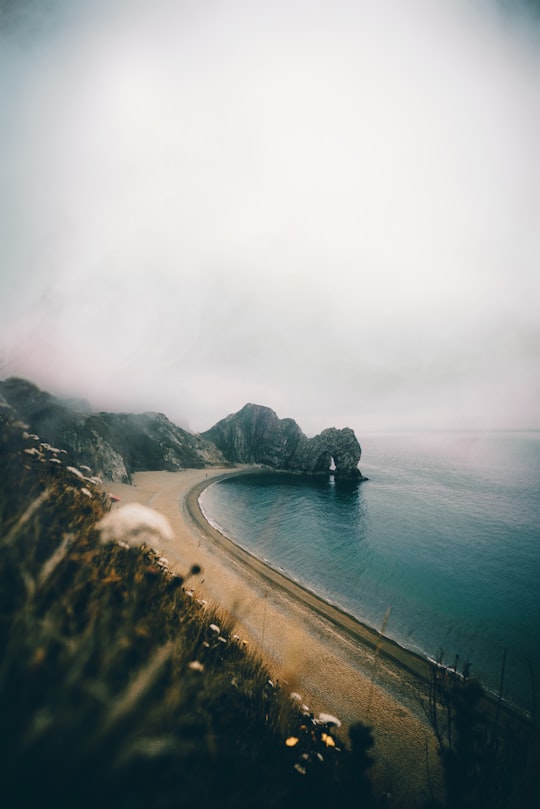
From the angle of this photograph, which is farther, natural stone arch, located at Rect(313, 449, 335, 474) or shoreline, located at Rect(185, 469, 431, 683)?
natural stone arch, located at Rect(313, 449, 335, 474)

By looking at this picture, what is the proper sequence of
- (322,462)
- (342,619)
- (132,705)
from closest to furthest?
(132,705) < (342,619) < (322,462)

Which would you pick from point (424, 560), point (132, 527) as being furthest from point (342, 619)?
point (424, 560)

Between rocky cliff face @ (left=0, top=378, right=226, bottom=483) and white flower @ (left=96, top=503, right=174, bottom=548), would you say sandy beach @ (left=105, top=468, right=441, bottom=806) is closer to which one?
white flower @ (left=96, top=503, right=174, bottom=548)

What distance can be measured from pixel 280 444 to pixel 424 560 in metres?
77.4

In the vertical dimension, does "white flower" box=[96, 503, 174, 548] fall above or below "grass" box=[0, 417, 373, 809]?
above

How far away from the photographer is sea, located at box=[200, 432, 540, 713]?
711 inches

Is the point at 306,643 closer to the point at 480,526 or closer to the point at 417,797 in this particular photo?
the point at 417,797

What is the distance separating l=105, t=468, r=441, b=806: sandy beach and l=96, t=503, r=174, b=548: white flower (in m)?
4.75

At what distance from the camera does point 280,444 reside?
107250mm

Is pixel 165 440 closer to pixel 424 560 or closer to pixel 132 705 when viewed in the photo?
pixel 424 560

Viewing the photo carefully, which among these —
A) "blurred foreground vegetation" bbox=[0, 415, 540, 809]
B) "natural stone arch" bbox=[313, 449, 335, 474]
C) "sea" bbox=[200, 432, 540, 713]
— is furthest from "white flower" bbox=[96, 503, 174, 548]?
"natural stone arch" bbox=[313, 449, 335, 474]

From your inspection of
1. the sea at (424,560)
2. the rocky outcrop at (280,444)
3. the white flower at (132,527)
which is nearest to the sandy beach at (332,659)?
the sea at (424,560)

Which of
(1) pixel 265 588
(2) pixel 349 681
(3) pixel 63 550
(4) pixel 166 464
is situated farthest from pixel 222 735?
(4) pixel 166 464

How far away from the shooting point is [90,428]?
154ft
